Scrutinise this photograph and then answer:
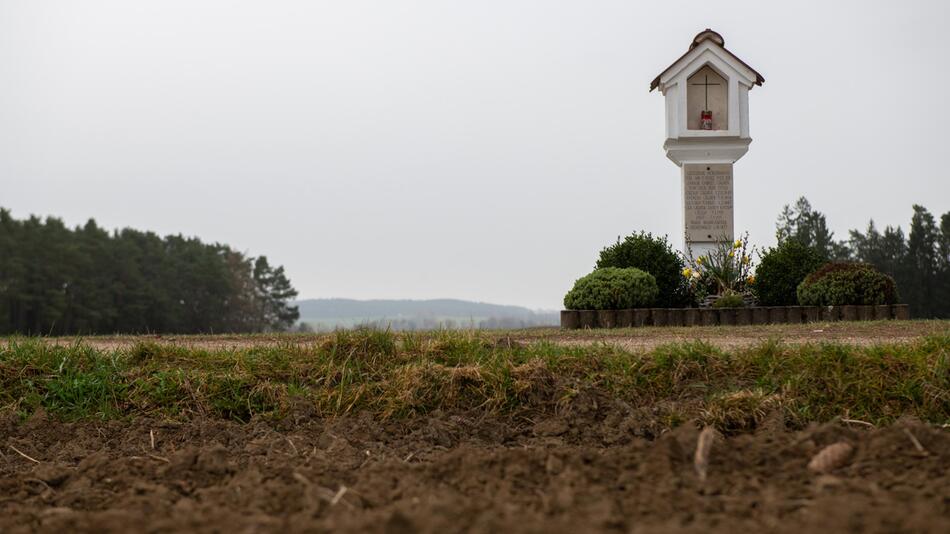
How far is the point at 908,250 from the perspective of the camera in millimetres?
40938

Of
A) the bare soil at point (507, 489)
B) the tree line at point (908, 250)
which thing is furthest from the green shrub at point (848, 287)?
the tree line at point (908, 250)

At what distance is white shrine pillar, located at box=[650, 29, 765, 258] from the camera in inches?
739

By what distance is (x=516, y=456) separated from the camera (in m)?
3.25

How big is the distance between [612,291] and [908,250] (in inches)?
1289

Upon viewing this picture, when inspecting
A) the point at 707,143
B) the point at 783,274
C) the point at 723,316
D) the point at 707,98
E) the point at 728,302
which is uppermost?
the point at 707,98

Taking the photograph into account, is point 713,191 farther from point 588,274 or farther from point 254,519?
point 254,519

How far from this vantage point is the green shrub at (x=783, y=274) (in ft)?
53.6

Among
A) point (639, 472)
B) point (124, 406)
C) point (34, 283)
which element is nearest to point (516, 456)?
point (639, 472)

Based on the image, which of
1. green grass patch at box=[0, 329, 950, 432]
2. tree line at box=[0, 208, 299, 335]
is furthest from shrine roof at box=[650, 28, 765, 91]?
tree line at box=[0, 208, 299, 335]

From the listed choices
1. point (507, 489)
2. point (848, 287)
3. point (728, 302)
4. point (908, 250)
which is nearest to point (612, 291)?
point (728, 302)

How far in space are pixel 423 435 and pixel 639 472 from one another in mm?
2039

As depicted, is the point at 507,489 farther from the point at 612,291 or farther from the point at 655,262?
the point at 655,262

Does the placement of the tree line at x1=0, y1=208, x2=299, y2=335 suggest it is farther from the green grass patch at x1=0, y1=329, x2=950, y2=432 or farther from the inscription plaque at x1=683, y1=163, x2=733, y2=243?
the green grass patch at x1=0, y1=329, x2=950, y2=432

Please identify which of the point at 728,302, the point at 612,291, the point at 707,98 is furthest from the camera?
the point at 707,98
